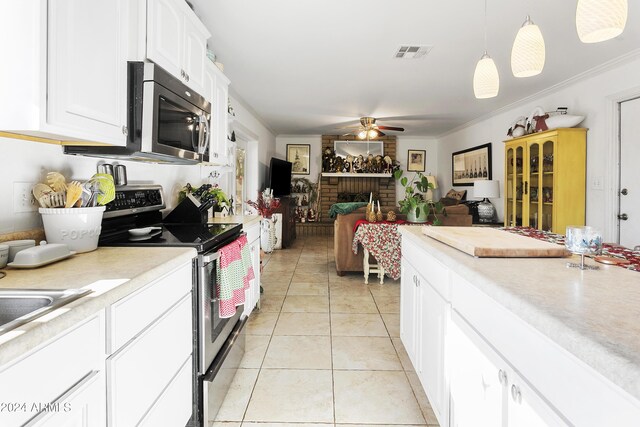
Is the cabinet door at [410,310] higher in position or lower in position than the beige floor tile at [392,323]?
higher

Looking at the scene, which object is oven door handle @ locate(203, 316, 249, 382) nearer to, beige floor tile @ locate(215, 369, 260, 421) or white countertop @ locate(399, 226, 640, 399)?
beige floor tile @ locate(215, 369, 260, 421)

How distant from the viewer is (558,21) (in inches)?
104

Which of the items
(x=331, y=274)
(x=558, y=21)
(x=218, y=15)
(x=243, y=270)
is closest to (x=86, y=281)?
(x=243, y=270)

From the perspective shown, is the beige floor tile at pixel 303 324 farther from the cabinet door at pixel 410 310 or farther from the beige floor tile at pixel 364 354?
the cabinet door at pixel 410 310

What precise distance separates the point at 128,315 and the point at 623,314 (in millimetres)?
1239

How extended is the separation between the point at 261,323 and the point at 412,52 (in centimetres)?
280

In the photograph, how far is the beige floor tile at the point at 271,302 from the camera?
3260 mm

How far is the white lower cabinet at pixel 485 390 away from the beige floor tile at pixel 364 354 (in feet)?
3.08

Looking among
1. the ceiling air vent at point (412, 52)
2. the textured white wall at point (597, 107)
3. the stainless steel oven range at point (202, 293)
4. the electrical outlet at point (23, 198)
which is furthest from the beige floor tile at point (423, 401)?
the textured white wall at point (597, 107)

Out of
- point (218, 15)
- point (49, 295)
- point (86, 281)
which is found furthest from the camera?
point (218, 15)

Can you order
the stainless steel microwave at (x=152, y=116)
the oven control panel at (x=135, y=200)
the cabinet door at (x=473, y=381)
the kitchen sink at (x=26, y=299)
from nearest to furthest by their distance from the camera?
the kitchen sink at (x=26, y=299) < the cabinet door at (x=473, y=381) < the stainless steel microwave at (x=152, y=116) < the oven control panel at (x=135, y=200)

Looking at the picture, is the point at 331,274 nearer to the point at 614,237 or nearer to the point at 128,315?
the point at 614,237

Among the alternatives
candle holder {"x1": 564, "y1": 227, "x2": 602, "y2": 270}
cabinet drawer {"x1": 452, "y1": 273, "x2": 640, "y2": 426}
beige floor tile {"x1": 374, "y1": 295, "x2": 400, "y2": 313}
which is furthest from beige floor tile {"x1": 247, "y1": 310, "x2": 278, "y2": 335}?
candle holder {"x1": 564, "y1": 227, "x2": 602, "y2": 270}

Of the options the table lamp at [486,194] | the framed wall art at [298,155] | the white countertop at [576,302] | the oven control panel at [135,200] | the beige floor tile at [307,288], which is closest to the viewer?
the white countertop at [576,302]
